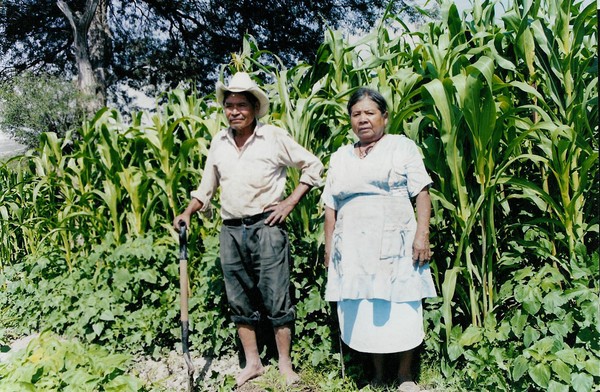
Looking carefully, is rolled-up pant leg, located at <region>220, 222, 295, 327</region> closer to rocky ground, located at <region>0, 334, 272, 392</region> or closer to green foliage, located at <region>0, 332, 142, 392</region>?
rocky ground, located at <region>0, 334, 272, 392</region>

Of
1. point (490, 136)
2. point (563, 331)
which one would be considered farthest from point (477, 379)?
point (490, 136)

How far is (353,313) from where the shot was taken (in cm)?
230

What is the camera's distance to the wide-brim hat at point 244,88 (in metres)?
2.44

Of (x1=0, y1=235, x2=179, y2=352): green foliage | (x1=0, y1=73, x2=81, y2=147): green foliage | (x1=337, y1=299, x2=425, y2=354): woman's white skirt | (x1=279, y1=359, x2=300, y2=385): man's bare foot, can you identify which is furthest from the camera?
(x1=0, y1=73, x2=81, y2=147): green foliage

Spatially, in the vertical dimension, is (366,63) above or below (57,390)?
above

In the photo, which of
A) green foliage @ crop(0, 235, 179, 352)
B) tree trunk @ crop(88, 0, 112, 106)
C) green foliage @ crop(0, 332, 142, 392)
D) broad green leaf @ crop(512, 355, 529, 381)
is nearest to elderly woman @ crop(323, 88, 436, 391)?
broad green leaf @ crop(512, 355, 529, 381)

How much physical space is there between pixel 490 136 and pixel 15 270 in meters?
3.81

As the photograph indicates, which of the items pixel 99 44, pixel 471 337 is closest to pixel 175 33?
pixel 99 44

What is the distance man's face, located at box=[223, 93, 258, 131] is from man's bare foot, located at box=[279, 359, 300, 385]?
1.20m

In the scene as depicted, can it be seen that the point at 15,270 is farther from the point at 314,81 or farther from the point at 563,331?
the point at 563,331

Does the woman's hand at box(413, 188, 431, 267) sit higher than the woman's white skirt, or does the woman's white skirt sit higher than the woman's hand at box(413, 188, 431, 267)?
the woman's hand at box(413, 188, 431, 267)

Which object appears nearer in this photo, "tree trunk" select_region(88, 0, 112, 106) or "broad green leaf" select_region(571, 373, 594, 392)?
"broad green leaf" select_region(571, 373, 594, 392)

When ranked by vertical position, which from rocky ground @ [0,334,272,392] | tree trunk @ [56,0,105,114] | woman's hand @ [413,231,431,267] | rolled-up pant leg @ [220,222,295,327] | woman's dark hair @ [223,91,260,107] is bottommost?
rocky ground @ [0,334,272,392]

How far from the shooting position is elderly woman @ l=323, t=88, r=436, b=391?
7.14 ft
